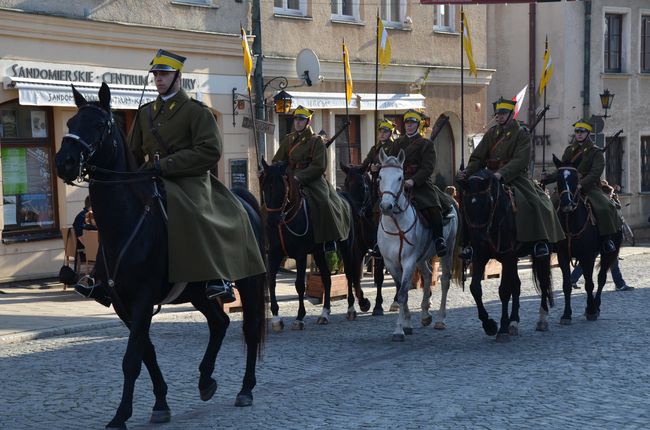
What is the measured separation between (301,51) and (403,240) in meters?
11.2

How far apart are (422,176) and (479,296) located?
5.61 feet

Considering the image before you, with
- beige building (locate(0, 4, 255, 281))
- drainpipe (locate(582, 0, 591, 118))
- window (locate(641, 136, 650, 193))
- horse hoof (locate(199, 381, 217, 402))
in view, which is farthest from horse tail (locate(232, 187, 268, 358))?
window (locate(641, 136, 650, 193))

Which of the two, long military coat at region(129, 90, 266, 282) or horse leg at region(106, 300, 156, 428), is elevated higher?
long military coat at region(129, 90, 266, 282)

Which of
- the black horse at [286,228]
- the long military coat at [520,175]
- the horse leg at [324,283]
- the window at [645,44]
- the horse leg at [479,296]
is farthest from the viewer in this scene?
the window at [645,44]

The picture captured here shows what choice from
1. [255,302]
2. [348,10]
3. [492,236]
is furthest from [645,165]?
[255,302]

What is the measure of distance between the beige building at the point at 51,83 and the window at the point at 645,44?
19.7 m

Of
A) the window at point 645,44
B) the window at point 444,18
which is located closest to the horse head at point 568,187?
the window at point 444,18

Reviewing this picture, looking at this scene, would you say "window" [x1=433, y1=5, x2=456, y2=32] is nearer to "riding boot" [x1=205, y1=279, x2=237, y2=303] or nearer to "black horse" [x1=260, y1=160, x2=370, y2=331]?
"black horse" [x1=260, y1=160, x2=370, y2=331]

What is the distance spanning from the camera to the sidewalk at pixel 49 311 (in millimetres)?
14070

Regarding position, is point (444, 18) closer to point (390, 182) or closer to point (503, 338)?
point (390, 182)

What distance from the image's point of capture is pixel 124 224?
324 inches

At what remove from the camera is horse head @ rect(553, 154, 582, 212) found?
14953 millimetres

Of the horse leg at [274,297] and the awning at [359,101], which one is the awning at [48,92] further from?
the horse leg at [274,297]

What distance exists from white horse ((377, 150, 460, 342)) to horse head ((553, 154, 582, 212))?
1.94 meters
